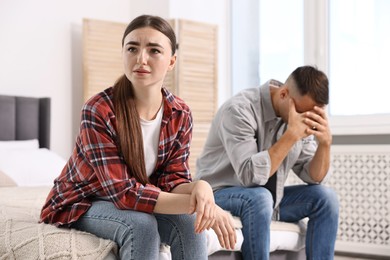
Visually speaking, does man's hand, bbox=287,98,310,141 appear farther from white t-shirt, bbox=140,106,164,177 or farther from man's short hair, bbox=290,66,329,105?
white t-shirt, bbox=140,106,164,177

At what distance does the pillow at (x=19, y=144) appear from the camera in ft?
13.0

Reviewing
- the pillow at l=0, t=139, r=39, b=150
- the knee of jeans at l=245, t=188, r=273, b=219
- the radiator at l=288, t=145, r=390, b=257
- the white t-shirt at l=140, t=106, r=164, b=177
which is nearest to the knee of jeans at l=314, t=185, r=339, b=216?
the knee of jeans at l=245, t=188, r=273, b=219

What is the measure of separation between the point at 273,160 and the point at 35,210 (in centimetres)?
91

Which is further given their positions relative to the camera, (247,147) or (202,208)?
(247,147)

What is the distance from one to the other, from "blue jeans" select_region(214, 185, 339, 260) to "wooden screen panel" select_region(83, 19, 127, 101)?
220 centimetres

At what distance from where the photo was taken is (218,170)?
2.62 metres

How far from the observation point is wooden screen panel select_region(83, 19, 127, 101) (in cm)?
452

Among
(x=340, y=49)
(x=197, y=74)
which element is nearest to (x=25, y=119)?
(x=197, y=74)

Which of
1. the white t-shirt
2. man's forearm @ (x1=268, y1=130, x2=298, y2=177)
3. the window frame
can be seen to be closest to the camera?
the white t-shirt

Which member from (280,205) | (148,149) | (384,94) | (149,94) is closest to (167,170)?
(148,149)

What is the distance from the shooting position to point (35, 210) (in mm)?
2381

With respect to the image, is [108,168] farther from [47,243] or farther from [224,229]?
[224,229]

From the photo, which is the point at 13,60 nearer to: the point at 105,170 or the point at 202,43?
the point at 202,43

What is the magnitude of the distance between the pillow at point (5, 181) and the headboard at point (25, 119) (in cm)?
67
